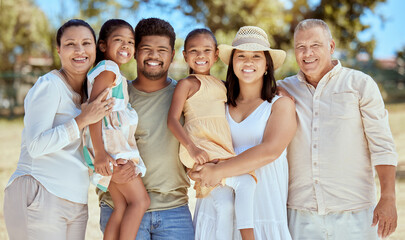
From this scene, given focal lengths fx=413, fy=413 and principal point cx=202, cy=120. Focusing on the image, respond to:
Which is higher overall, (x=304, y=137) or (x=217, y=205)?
(x=304, y=137)

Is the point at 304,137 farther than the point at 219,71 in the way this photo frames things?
No

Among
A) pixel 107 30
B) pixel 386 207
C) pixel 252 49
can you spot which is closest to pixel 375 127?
pixel 386 207

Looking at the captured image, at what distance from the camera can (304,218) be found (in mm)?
3162

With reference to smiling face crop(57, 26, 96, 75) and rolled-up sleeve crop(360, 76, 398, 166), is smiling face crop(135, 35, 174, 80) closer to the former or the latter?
smiling face crop(57, 26, 96, 75)

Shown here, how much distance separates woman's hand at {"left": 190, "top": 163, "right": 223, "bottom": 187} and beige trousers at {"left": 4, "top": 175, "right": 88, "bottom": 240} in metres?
0.95

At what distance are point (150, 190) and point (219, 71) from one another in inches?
518

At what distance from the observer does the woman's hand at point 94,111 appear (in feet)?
9.13

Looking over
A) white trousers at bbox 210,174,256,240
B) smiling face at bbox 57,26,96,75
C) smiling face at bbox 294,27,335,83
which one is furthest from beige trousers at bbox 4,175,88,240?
smiling face at bbox 294,27,335,83

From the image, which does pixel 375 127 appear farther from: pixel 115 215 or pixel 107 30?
pixel 107 30

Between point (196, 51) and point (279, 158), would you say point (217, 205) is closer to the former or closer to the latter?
point (279, 158)

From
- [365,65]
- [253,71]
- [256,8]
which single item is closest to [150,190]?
[253,71]

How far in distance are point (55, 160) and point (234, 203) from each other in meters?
1.30

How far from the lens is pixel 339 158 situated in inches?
124

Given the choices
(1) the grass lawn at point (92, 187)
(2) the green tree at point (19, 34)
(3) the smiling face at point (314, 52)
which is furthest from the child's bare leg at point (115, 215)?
(2) the green tree at point (19, 34)
